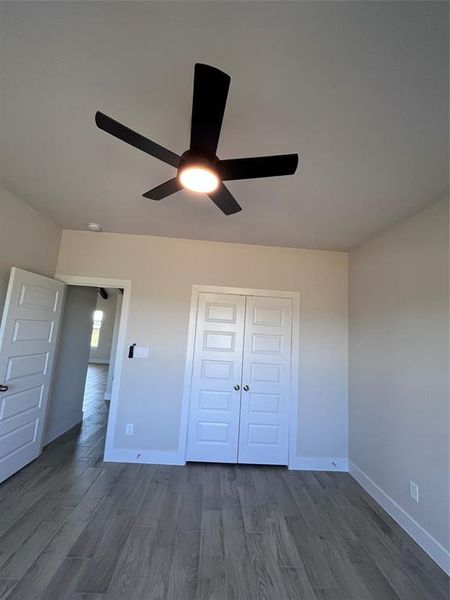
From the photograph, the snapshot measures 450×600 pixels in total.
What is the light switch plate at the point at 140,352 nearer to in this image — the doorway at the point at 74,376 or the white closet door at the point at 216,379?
the white closet door at the point at 216,379

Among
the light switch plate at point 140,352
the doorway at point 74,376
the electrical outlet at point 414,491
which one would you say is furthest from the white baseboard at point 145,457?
the electrical outlet at point 414,491

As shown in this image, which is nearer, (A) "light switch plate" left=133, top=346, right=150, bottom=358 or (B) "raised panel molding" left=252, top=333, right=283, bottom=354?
(A) "light switch plate" left=133, top=346, right=150, bottom=358

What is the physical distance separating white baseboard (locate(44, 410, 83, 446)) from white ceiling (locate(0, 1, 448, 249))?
3.04 metres

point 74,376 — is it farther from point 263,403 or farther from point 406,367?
point 406,367

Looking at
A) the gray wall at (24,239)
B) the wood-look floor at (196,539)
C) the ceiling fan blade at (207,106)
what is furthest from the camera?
the gray wall at (24,239)

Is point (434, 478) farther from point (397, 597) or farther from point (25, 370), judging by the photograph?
→ point (25, 370)

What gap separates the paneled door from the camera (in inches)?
130

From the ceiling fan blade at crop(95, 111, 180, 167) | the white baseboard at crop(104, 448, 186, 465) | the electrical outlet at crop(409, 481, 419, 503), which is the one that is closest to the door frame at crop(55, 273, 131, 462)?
the white baseboard at crop(104, 448, 186, 465)

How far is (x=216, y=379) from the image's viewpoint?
338 centimetres

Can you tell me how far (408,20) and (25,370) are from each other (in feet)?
12.0

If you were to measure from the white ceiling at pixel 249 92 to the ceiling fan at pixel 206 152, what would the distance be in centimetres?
29

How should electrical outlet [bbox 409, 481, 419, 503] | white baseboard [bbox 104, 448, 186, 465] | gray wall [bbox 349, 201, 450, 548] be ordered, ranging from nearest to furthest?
gray wall [bbox 349, 201, 450, 548] → electrical outlet [bbox 409, 481, 419, 503] → white baseboard [bbox 104, 448, 186, 465]

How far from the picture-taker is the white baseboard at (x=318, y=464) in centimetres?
329

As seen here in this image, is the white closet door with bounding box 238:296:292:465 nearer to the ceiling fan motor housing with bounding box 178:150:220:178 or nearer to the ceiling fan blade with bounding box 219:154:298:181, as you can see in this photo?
the ceiling fan blade with bounding box 219:154:298:181
